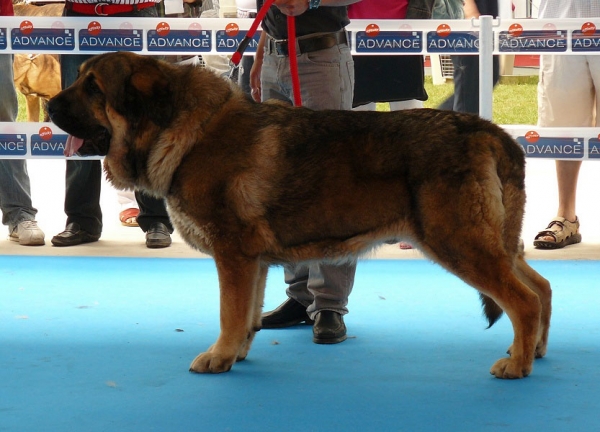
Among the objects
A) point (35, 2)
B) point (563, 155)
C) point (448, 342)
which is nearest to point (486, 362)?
point (448, 342)

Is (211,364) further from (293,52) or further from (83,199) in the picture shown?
(83,199)

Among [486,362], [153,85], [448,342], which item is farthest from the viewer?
[448,342]

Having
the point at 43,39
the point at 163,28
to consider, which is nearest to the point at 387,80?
the point at 163,28

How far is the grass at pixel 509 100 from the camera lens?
47.7 ft

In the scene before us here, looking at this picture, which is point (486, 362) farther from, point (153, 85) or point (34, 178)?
point (34, 178)

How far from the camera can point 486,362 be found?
400cm

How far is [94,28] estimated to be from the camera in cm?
647

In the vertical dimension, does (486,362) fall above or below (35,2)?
below

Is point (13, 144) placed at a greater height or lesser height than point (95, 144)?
lesser

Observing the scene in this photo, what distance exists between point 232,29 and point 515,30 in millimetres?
2099

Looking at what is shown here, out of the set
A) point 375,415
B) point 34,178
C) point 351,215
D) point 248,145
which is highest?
point 248,145

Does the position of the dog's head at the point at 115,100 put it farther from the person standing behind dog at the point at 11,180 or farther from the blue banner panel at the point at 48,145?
the person standing behind dog at the point at 11,180

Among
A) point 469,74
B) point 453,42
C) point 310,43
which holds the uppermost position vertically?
point 310,43

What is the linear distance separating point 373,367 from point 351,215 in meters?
0.73
